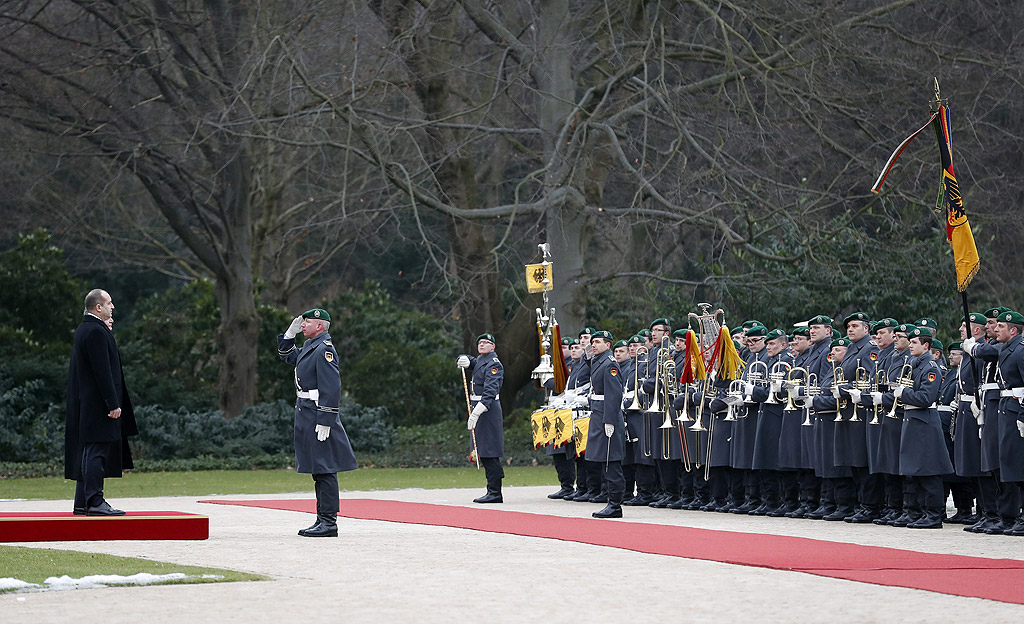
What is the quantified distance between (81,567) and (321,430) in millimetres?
2909

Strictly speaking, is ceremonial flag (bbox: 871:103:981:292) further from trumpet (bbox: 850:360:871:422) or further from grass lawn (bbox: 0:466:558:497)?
grass lawn (bbox: 0:466:558:497)

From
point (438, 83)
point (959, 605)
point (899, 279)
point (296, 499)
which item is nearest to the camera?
point (959, 605)

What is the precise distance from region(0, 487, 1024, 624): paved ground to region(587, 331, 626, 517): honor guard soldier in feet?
8.01

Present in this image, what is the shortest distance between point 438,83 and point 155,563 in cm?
1743

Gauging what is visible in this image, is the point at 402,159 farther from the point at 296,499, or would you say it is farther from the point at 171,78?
the point at 296,499

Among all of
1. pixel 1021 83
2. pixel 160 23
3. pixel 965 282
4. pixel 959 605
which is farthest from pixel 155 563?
pixel 1021 83

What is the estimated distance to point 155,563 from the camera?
9.89m

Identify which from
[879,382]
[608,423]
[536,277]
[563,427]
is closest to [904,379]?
[879,382]

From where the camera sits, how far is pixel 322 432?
12.1 metres

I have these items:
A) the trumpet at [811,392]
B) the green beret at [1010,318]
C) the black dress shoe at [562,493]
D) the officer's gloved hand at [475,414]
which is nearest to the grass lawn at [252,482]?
the black dress shoe at [562,493]

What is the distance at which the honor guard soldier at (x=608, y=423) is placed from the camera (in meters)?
14.6

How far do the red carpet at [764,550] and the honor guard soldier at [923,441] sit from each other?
221 cm

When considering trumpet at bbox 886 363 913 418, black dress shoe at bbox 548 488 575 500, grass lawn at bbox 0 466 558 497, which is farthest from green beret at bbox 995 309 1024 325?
grass lawn at bbox 0 466 558 497

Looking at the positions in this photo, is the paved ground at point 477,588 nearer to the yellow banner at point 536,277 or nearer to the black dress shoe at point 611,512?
the black dress shoe at point 611,512
